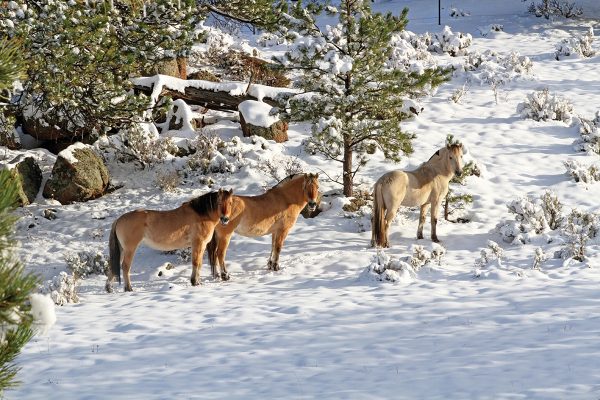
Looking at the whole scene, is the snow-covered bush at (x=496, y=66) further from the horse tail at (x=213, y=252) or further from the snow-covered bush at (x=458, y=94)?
the horse tail at (x=213, y=252)

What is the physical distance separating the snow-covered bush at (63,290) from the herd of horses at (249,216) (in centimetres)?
54

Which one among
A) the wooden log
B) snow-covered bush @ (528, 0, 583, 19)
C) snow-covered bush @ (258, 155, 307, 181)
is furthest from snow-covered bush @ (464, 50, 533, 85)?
snow-covered bush @ (258, 155, 307, 181)

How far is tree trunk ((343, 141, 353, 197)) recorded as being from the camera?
41.0ft

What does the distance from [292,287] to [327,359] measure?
307 centimetres

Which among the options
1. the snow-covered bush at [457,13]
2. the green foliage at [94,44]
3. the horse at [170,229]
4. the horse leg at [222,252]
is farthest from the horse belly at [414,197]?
the snow-covered bush at [457,13]

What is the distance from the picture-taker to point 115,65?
9664 millimetres

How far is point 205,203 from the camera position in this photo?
9.57m

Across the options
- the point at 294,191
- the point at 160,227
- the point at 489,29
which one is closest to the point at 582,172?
the point at 294,191

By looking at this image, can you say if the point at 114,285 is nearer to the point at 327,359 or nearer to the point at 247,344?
the point at 247,344

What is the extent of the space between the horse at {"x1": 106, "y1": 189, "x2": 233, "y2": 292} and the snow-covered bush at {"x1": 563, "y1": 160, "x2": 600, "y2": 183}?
7.54m

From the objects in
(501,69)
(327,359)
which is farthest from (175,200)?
(501,69)

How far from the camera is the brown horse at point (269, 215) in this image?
1005 cm

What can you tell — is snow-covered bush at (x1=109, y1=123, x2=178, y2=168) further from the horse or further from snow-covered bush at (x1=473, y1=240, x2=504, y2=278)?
snow-covered bush at (x1=473, y1=240, x2=504, y2=278)

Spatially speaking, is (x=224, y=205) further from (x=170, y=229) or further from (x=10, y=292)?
(x=10, y=292)
